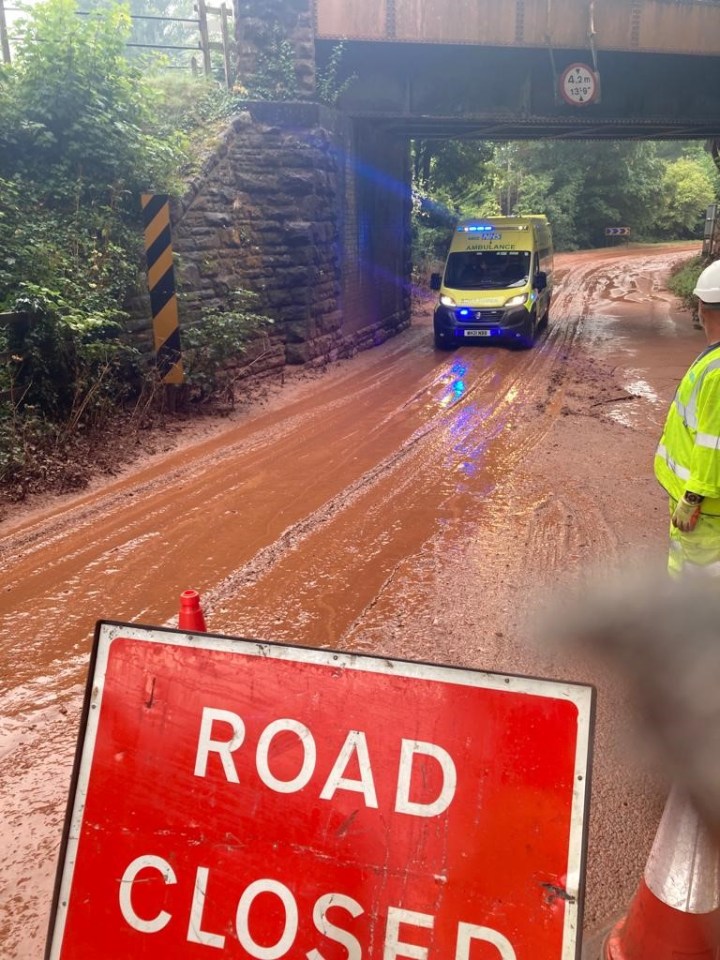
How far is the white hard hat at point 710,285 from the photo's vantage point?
9.55 ft

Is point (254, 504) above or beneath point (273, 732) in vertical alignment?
beneath

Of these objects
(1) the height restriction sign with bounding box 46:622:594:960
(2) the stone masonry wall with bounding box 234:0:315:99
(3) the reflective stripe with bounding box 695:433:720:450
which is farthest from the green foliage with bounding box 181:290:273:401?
(1) the height restriction sign with bounding box 46:622:594:960

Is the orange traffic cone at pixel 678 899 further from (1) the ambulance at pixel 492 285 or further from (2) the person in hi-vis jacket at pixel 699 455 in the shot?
(1) the ambulance at pixel 492 285

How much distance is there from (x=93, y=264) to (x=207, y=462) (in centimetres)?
269

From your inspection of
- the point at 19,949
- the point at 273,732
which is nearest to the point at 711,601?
the point at 273,732

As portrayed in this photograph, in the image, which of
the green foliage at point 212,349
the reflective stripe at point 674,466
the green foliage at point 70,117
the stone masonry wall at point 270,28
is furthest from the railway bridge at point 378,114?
the reflective stripe at point 674,466

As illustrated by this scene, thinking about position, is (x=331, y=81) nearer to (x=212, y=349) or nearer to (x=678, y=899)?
(x=212, y=349)

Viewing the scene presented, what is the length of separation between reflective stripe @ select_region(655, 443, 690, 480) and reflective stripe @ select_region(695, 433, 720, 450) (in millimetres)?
140

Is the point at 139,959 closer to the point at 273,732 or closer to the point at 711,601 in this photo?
the point at 273,732

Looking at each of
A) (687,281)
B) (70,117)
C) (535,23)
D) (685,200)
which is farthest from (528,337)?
(685,200)

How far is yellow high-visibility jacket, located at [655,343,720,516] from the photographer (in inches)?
111

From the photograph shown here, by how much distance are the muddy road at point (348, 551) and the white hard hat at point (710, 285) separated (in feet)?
6.64

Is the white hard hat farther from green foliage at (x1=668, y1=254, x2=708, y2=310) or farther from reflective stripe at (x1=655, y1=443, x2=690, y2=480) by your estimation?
green foliage at (x1=668, y1=254, x2=708, y2=310)

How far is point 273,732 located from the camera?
6.35 ft
